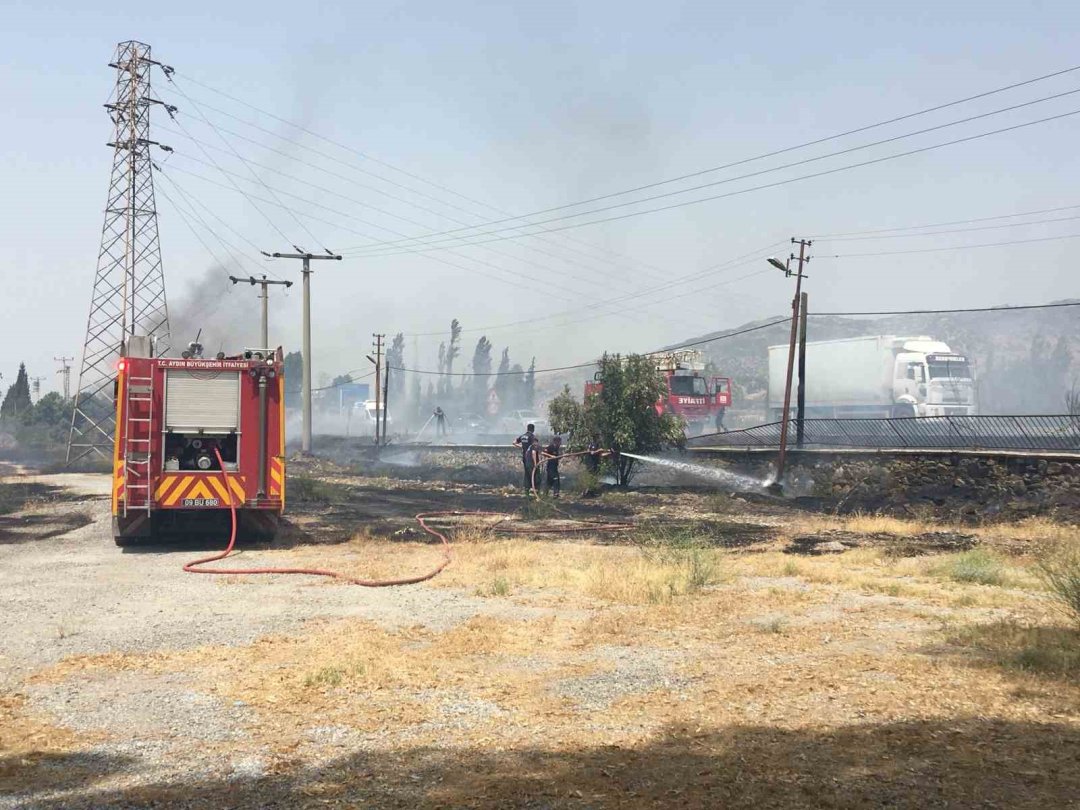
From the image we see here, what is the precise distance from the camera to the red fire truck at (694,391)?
4006cm

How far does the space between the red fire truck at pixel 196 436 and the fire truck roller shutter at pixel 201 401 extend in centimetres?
1

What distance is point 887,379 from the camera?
39906mm

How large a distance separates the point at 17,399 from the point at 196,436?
10218cm

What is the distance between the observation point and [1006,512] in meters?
19.3

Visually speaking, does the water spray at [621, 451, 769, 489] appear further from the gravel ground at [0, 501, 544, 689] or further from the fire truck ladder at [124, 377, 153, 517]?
the gravel ground at [0, 501, 544, 689]

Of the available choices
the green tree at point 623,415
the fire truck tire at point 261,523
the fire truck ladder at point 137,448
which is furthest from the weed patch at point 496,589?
the green tree at point 623,415

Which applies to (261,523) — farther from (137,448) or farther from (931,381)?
(931,381)

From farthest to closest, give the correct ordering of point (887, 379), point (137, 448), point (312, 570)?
1. point (887, 379)
2. point (137, 448)
3. point (312, 570)

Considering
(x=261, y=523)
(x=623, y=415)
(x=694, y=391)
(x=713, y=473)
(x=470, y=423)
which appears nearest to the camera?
(x=261, y=523)

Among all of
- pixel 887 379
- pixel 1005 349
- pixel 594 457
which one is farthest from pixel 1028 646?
pixel 1005 349

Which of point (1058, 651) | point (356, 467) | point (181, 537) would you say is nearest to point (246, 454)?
point (181, 537)

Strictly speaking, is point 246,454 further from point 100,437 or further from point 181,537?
point 100,437

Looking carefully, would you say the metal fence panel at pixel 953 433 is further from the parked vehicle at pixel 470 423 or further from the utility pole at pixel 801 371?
the parked vehicle at pixel 470 423

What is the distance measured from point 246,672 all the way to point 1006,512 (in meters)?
16.7
